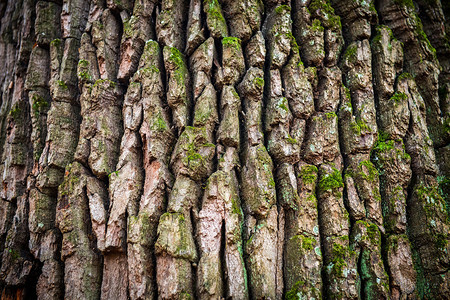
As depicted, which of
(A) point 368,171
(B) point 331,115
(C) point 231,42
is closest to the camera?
(A) point 368,171

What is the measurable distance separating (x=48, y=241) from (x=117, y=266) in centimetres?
106

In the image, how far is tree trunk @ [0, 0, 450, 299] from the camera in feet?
11.7

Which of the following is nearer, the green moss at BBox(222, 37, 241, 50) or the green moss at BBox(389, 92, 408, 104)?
the green moss at BBox(222, 37, 241, 50)

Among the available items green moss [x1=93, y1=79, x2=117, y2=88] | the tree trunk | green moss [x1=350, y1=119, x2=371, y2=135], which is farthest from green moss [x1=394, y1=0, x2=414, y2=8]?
green moss [x1=93, y1=79, x2=117, y2=88]

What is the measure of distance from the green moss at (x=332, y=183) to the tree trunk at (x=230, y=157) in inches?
1.0

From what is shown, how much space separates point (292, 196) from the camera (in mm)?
3771

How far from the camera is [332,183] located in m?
3.87

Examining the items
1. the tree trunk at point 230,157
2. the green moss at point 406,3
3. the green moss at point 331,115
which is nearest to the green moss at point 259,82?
the tree trunk at point 230,157

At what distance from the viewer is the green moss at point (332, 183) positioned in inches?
152

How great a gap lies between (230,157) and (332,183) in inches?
48.1

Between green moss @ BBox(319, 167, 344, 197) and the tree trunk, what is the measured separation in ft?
0.08

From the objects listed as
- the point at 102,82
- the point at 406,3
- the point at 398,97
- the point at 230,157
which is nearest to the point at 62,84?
the point at 102,82

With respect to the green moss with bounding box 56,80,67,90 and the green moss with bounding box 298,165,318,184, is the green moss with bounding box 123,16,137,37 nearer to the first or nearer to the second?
the green moss with bounding box 56,80,67,90

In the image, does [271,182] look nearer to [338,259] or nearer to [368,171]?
[338,259]
